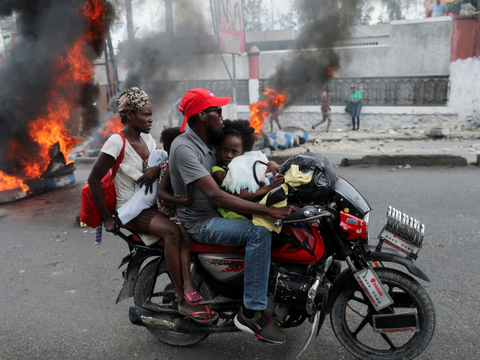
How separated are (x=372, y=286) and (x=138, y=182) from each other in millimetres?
1754

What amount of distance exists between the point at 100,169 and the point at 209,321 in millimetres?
1332

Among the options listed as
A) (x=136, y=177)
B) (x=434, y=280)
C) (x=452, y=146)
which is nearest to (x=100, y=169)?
(x=136, y=177)

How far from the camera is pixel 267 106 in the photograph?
16.2 m

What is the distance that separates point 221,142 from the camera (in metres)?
2.61

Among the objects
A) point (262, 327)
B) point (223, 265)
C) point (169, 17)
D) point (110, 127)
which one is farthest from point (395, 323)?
point (169, 17)

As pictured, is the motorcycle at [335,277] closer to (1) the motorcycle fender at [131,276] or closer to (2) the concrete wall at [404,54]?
(1) the motorcycle fender at [131,276]

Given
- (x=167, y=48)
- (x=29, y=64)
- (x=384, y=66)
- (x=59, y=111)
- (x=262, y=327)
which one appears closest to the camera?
(x=262, y=327)

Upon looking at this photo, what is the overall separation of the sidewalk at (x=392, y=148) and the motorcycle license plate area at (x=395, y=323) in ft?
19.9

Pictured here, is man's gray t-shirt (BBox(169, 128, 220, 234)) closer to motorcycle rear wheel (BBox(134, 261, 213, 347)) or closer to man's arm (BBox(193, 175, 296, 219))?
man's arm (BBox(193, 175, 296, 219))

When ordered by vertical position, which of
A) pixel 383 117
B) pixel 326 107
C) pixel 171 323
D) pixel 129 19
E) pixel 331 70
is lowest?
pixel 383 117

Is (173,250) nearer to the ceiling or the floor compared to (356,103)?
nearer to the ceiling

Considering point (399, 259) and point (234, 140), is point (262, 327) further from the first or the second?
point (234, 140)

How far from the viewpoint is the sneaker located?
252cm

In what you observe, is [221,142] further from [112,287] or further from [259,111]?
[259,111]
